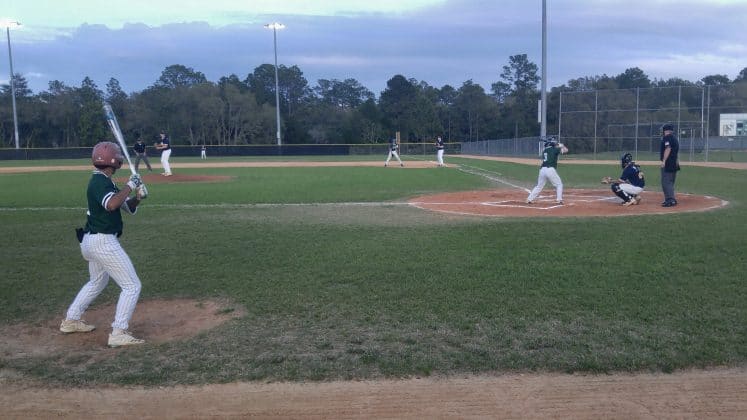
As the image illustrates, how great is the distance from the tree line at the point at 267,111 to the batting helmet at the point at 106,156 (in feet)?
224

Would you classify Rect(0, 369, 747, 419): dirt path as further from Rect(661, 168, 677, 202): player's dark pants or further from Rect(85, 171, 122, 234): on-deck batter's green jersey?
Rect(661, 168, 677, 202): player's dark pants

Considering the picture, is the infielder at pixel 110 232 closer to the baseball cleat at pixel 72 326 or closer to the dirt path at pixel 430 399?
the baseball cleat at pixel 72 326

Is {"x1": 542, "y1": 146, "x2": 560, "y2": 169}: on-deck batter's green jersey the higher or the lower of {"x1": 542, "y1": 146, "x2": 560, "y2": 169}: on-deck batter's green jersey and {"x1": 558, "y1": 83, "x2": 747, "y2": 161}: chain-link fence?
the lower

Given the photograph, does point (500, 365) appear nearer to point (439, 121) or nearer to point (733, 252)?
point (733, 252)

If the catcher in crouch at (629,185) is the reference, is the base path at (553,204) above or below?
below

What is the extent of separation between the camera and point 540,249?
894cm

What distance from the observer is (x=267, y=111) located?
3396 inches

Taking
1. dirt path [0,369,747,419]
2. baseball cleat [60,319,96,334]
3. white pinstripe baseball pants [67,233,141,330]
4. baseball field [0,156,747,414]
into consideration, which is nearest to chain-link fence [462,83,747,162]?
baseball field [0,156,747,414]

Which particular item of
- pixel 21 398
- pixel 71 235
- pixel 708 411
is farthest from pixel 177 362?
pixel 71 235

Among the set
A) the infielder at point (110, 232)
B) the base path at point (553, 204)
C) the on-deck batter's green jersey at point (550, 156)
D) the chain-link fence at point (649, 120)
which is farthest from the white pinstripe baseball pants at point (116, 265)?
the chain-link fence at point (649, 120)

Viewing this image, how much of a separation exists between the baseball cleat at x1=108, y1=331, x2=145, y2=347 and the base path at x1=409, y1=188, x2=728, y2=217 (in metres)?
8.92

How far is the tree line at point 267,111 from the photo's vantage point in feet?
263

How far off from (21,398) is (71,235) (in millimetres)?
7388

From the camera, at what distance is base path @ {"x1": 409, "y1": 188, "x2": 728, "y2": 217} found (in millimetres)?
13023
